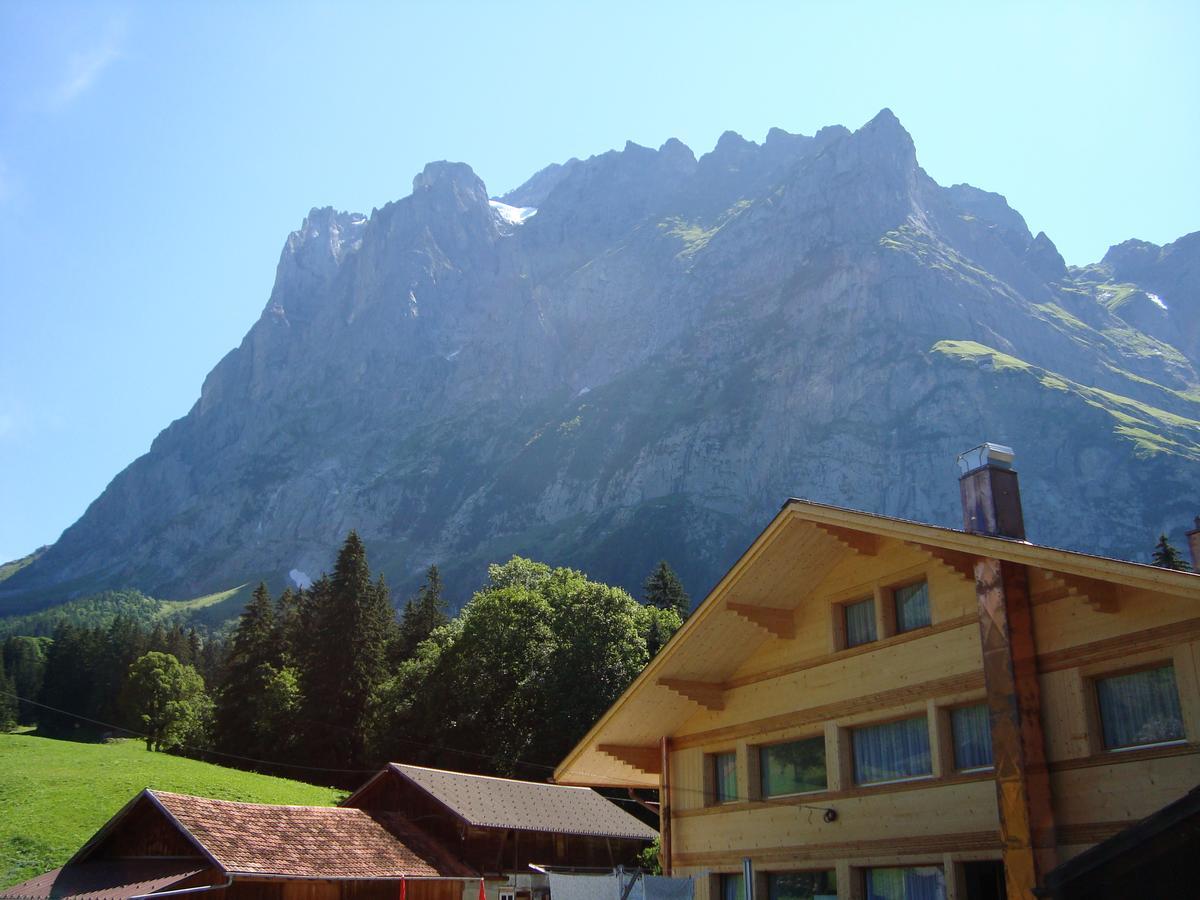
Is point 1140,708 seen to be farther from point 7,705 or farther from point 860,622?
point 7,705

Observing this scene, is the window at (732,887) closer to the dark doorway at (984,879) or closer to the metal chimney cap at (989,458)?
the dark doorway at (984,879)

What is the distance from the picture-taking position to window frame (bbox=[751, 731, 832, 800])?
17.1 meters

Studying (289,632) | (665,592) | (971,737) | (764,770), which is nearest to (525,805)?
(764,770)

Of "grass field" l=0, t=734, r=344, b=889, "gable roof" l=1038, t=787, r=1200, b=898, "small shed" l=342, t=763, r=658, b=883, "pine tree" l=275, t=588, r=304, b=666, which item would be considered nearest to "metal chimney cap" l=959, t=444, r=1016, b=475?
"gable roof" l=1038, t=787, r=1200, b=898

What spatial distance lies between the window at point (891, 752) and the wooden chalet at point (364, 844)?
44.9ft

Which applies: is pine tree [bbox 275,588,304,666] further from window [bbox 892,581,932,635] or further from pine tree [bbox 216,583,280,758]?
window [bbox 892,581,932,635]

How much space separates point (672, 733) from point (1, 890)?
76.3 feet

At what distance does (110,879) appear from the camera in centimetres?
2456

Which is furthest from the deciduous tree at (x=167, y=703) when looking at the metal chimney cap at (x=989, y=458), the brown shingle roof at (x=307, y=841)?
the metal chimney cap at (x=989, y=458)

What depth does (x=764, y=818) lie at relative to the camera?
1812cm

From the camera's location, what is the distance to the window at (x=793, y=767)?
17.4 m

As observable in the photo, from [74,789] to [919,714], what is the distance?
40.3 meters

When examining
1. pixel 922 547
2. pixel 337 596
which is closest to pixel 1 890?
pixel 922 547

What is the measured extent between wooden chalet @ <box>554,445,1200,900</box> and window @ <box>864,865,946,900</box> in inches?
1.2
